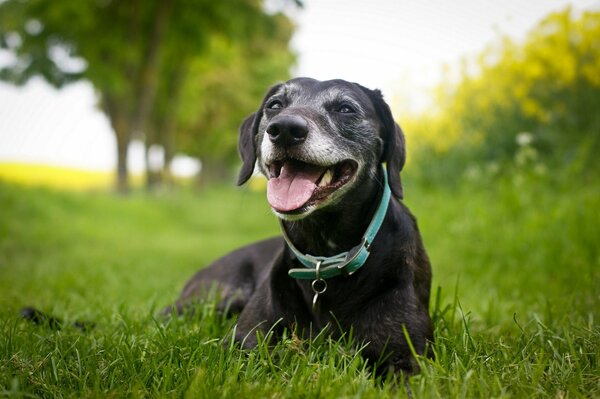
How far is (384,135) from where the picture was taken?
3189 mm

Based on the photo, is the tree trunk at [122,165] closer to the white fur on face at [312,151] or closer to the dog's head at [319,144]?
the dog's head at [319,144]

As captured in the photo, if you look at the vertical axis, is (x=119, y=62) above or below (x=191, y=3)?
below

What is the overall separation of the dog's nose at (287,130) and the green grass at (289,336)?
0.62 metres

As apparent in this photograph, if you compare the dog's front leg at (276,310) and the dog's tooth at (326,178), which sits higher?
the dog's tooth at (326,178)

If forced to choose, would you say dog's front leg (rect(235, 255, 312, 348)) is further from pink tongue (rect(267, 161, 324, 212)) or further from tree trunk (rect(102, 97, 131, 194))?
tree trunk (rect(102, 97, 131, 194))

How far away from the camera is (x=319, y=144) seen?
278 cm

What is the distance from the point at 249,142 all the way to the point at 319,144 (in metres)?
0.84

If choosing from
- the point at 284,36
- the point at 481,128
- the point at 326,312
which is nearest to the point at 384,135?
the point at 326,312

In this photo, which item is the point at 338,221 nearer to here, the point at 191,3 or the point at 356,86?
the point at 356,86

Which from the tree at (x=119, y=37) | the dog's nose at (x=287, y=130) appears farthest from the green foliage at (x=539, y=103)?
the tree at (x=119, y=37)

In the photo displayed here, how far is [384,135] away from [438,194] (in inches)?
282

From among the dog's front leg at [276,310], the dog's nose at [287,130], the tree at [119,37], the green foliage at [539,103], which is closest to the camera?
the dog's nose at [287,130]

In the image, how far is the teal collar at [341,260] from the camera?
106 inches

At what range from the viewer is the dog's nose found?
8.80 ft
